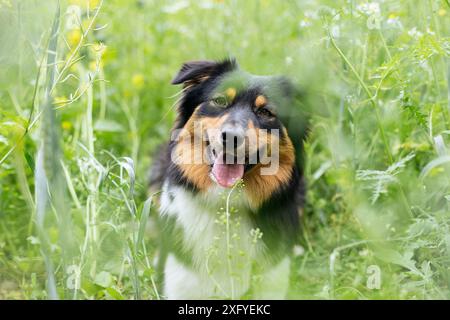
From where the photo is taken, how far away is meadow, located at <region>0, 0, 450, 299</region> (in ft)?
9.70

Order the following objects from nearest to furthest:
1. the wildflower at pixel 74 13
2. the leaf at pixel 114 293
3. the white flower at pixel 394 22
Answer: the wildflower at pixel 74 13 → the leaf at pixel 114 293 → the white flower at pixel 394 22

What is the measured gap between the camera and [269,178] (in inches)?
149

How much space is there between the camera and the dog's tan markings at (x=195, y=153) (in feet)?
12.2

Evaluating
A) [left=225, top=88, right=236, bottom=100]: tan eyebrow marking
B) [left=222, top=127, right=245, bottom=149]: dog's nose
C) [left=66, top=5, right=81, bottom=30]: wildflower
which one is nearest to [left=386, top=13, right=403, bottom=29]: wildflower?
[left=225, top=88, right=236, bottom=100]: tan eyebrow marking

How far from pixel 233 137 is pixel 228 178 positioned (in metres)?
0.29

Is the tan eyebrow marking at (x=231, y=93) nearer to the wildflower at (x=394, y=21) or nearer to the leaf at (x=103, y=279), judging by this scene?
the wildflower at (x=394, y=21)

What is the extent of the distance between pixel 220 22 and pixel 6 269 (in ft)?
11.0

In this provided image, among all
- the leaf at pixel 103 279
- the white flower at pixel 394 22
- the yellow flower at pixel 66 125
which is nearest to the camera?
the leaf at pixel 103 279

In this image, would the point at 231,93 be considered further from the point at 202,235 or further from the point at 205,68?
the point at 202,235

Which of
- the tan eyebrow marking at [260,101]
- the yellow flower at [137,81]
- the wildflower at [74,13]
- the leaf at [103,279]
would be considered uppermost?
the wildflower at [74,13]

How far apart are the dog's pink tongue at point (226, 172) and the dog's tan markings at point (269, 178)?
14 cm

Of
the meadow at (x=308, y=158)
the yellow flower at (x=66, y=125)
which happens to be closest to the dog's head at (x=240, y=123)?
the meadow at (x=308, y=158)

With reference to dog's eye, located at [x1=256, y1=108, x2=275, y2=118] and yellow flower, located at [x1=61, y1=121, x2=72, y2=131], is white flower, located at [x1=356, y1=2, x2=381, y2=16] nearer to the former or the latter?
dog's eye, located at [x1=256, y1=108, x2=275, y2=118]

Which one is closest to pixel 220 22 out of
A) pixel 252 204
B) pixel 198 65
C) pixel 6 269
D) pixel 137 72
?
pixel 137 72
